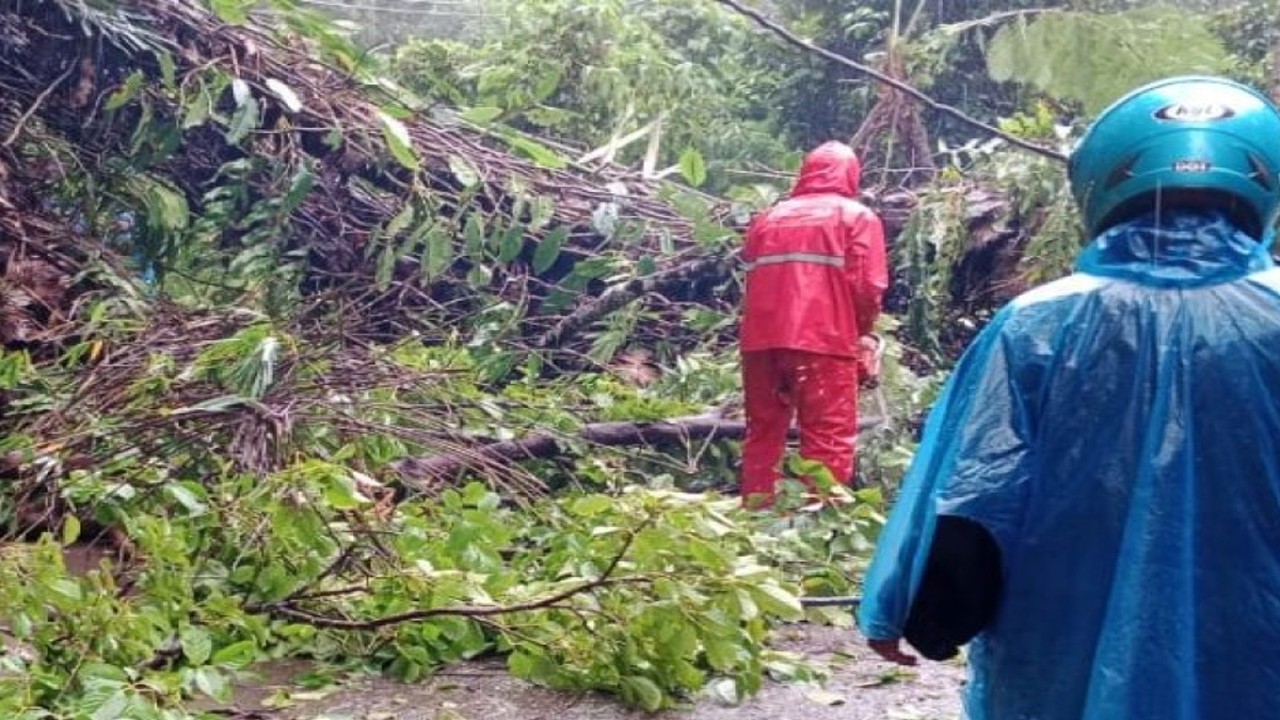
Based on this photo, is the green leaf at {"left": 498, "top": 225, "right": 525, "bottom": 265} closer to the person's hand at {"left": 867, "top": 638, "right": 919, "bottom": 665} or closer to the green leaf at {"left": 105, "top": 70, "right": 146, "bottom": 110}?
the green leaf at {"left": 105, "top": 70, "right": 146, "bottom": 110}

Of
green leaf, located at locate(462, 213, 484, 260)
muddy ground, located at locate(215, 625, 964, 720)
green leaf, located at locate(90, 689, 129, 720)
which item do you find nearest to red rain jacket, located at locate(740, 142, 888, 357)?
green leaf, located at locate(462, 213, 484, 260)

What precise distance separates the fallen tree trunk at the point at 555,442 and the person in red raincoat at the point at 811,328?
45 cm

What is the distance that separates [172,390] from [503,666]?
1895 millimetres

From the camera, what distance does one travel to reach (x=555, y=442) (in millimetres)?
6059

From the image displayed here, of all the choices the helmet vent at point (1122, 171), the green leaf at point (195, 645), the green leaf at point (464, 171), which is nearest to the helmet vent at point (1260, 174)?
the helmet vent at point (1122, 171)

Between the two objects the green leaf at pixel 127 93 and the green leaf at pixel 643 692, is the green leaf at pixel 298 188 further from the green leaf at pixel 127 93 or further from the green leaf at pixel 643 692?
the green leaf at pixel 643 692

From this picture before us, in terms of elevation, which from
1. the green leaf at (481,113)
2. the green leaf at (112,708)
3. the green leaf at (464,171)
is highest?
the green leaf at (481,113)

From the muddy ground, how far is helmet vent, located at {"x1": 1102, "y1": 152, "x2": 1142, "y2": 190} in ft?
6.97

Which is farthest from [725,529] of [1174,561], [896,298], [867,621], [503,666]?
[896,298]

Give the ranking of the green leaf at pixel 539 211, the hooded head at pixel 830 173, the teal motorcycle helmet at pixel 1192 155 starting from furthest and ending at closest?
the green leaf at pixel 539 211 → the hooded head at pixel 830 173 → the teal motorcycle helmet at pixel 1192 155

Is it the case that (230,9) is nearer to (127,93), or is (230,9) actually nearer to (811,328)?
(127,93)

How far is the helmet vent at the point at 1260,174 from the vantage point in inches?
70.5

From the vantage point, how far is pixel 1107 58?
3316mm

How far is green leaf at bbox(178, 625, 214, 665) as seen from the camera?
3.35m
